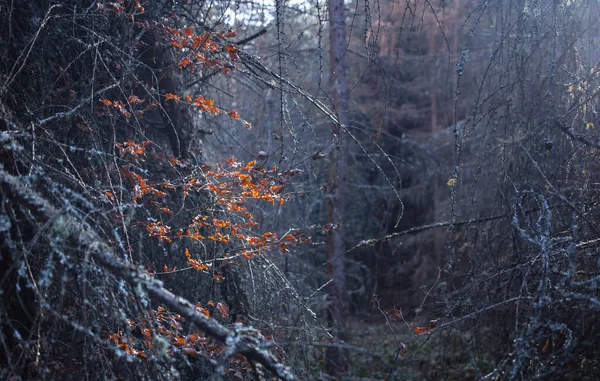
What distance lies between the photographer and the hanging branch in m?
2.39

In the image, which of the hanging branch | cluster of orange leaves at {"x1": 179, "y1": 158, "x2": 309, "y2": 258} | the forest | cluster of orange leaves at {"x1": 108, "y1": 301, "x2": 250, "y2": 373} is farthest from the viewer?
cluster of orange leaves at {"x1": 179, "y1": 158, "x2": 309, "y2": 258}

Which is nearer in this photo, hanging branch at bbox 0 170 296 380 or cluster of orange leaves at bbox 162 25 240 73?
hanging branch at bbox 0 170 296 380

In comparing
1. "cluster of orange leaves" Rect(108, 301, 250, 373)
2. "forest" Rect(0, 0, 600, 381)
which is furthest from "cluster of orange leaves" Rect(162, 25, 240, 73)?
"cluster of orange leaves" Rect(108, 301, 250, 373)

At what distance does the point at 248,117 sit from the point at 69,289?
7525mm

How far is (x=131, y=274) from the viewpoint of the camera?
2.39m

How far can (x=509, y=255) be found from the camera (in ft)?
14.2

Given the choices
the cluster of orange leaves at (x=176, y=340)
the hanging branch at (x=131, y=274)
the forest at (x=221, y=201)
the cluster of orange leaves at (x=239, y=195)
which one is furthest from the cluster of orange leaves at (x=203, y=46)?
the hanging branch at (x=131, y=274)

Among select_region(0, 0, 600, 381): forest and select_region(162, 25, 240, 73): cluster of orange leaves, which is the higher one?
select_region(162, 25, 240, 73): cluster of orange leaves

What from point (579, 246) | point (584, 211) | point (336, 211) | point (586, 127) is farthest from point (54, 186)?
point (336, 211)

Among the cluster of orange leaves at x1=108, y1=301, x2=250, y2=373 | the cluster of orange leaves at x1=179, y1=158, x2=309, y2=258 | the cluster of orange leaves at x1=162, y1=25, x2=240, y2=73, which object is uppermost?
the cluster of orange leaves at x1=162, y1=25, x2=240, y2=73

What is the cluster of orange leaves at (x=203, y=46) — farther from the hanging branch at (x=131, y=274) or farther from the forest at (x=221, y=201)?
the hanging branch at (x=131, y=274)

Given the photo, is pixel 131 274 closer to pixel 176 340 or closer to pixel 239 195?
pixel 176 340

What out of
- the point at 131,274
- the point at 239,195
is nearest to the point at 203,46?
the point at 239,195

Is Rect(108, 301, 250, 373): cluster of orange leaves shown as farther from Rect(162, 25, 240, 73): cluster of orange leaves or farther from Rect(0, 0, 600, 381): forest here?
Rect(162, 25, 240, 73): cluster of orange leaves
